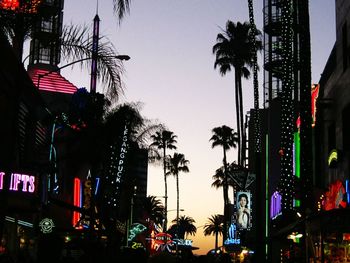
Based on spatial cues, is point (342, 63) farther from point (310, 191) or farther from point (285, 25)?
point (310, 191)

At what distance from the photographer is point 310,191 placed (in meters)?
20.9

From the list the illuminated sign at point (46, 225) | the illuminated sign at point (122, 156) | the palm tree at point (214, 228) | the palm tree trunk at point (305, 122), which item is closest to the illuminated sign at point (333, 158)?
the palm tree trunk at point (305, 122)

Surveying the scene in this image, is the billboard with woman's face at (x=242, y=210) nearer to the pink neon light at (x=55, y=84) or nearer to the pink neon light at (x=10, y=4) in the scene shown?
the pink neon light at (x=55, y=84)

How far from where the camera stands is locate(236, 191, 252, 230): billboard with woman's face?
51094 mm

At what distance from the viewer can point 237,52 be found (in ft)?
210

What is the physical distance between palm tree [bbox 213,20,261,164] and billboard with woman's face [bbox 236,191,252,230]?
11.3m

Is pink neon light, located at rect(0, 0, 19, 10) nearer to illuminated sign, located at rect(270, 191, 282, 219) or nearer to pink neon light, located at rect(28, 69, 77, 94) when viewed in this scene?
illuminated sign, located at rect(270, 191, 282, 219)

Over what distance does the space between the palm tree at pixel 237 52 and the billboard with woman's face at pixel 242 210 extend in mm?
11311

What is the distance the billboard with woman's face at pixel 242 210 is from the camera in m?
51.1

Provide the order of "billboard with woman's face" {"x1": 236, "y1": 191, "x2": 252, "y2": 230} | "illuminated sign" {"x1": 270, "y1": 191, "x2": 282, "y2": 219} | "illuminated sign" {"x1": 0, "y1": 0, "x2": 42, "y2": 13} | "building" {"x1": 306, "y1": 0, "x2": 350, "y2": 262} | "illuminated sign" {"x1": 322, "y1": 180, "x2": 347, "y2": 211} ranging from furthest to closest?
"billboard with woman's face" {"x1": 236, "y1": 191, "x2": 252, "y2": 230} < "illuminated sign" {"x1": 270, "y1": 191, "x2": 282, "y2": 219} < "illuminated sign" {"x1": 322, "y1": 180, "x2": 347, "y2": 211} < "building" {"x1": 306, "y1": 0, "x2": 350, "y2": 262} < "illuminated sign" {"x1": 0, "y1": 0, "x2": 42, "y2": 13}

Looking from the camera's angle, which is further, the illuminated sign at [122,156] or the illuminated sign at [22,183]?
the illuminated sign at [122,156]

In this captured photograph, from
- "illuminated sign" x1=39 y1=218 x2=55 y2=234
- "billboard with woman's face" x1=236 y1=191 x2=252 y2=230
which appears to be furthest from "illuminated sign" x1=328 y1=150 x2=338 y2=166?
"billboard with woman's face" x1=236 y1=191 x2=252 y2=230

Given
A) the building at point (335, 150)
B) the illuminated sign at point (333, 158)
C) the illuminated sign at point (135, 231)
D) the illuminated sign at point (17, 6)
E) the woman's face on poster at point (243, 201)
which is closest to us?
the illuminated sign at point (17, 6)

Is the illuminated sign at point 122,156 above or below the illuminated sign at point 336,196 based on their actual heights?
above
